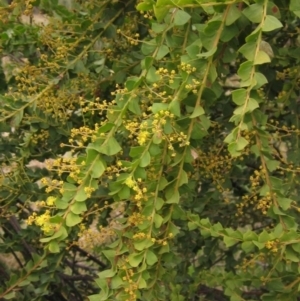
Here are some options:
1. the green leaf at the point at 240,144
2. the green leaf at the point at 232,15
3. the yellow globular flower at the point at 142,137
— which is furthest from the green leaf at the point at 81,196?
the green leaf at the point at 232,15

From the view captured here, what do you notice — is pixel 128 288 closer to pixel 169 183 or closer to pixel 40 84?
pixel 169 183

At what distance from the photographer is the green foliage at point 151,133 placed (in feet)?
3.20

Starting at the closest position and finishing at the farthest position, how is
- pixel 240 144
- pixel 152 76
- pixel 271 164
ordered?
pixel 240 144 < pixel 152 76 < pixel 271 164

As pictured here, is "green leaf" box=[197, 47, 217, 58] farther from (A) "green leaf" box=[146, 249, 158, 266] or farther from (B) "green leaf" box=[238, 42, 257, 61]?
(A) "green leaf" box=[146, 249, 158, 266]

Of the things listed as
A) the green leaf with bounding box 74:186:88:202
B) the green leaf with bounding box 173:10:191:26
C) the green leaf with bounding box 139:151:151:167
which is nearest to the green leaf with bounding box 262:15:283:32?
the green leaf with bounding box 173:10:191:26

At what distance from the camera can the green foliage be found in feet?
3.20

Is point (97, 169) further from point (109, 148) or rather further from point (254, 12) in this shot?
point (254, 12)

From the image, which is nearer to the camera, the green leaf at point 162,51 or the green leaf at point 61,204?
the green leaf at point 61,204

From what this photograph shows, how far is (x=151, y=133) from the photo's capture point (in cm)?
97

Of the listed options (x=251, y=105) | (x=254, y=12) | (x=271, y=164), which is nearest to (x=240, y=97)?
(x=251, y=105)

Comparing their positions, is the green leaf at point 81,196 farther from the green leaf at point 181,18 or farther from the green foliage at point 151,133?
the green leaf at point 181,18

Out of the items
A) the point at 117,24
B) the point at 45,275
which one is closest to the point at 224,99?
the point at 117,24

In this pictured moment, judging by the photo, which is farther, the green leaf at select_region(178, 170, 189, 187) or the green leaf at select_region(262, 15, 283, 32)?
→ the green leaf at select_region(178, 170, 189, 187)

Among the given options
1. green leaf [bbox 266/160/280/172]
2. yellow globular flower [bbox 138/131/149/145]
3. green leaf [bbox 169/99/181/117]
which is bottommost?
green leaf [bbox 266/160/280/172]
